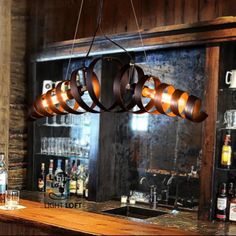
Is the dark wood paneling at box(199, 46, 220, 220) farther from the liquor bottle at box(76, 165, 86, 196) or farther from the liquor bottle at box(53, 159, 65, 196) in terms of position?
the liquor bottle at box(53, 159, 65, 196)

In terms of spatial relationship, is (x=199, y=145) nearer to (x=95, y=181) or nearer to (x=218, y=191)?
(x=218, y=191)

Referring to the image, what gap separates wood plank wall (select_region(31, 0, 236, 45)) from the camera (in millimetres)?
3461

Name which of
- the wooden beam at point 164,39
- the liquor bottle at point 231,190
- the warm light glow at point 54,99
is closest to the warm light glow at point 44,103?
the warm light glow at point 54,99

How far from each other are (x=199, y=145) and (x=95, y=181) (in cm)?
102

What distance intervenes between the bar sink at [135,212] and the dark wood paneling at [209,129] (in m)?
0.63

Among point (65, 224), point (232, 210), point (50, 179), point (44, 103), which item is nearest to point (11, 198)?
point (65, 224)

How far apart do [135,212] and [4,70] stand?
1.84m

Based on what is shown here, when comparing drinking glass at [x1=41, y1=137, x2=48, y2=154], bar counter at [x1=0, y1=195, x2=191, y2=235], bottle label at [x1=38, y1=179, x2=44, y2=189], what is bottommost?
Result: bottle label at [x1=38, y1=179, x2=44, y2=189]

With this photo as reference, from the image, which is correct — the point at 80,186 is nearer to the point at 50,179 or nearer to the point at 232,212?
the point at 50,179

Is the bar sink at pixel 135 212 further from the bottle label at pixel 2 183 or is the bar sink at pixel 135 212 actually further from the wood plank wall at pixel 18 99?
the wood plank wall at pixel 18 99

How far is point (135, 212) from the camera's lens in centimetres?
379

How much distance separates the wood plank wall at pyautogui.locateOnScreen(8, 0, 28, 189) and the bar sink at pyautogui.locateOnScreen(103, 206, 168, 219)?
1206 mm

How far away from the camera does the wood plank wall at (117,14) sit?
3.46 m

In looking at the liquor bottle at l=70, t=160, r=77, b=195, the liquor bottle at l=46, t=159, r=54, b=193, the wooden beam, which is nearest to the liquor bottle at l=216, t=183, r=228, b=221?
the wooden beam
